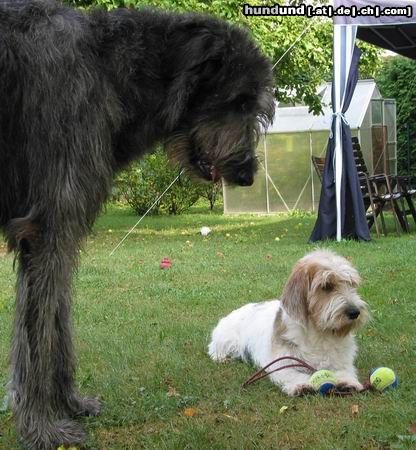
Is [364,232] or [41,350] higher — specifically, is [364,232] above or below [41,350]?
below

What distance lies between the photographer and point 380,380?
13.0 feet

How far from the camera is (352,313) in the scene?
161 inches

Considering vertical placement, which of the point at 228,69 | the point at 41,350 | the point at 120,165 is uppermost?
the point at 228,69

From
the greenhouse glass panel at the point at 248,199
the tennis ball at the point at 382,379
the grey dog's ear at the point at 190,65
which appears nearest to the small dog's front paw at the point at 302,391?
the tennis ball at the point at 382,379

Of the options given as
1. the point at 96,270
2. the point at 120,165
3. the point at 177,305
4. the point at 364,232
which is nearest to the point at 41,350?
the point at 120,165

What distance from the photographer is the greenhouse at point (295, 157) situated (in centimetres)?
1805

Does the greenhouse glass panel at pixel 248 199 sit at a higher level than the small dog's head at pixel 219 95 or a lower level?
lower

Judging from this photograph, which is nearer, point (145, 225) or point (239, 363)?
point (239, 363)

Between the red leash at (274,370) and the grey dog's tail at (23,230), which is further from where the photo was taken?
the red leash at (274,370)

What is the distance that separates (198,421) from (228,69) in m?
1.80

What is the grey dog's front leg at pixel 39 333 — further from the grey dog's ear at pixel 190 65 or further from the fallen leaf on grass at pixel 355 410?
the fallen leaf on grass at pixel 355 410

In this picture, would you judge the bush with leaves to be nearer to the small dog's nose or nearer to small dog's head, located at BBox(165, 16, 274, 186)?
the small dog's nose

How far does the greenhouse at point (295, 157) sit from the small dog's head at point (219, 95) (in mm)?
14151

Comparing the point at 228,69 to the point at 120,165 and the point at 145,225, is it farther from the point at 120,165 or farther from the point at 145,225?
the point at 145,225
